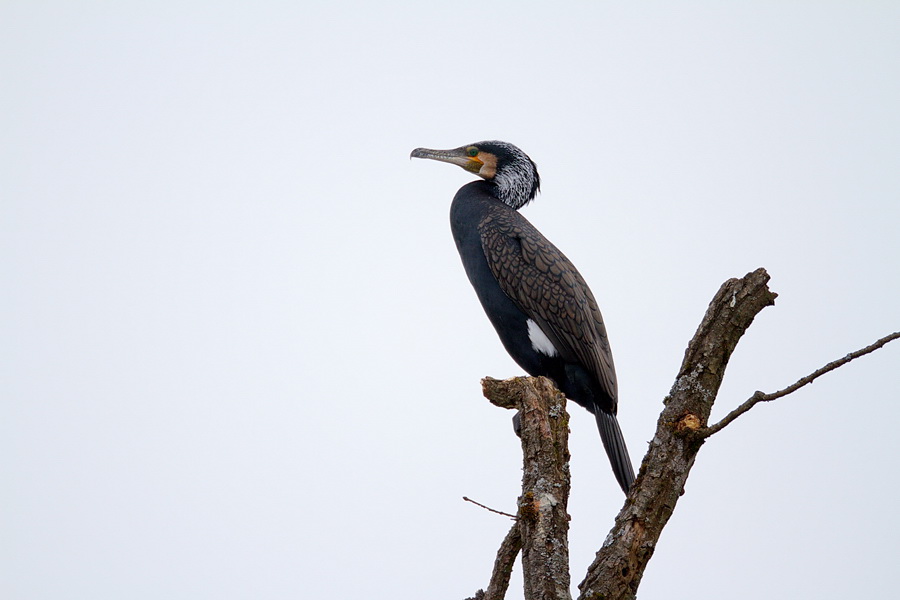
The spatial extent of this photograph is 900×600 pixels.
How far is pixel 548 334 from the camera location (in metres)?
5.11

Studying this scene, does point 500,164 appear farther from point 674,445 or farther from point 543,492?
point 543,492

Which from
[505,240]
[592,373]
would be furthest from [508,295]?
[592,373]

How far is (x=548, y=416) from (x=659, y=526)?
56 cm

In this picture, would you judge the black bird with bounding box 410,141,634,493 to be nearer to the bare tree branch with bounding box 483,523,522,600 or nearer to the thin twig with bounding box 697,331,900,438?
the bare tree branch with bounding box 483,523,522,600

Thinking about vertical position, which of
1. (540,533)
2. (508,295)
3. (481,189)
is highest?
(481,189)

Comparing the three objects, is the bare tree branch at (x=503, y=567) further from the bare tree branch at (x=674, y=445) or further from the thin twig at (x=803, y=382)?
the thin twig at (x=803, y=382)

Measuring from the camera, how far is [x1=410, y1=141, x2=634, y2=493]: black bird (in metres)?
4.99

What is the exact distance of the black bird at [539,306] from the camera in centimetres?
499

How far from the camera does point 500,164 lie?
20.2 feet

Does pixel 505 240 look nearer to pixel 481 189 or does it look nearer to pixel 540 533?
pixel 481 189

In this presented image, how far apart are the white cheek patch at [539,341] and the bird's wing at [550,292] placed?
5 centimetres

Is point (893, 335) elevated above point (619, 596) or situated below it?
above

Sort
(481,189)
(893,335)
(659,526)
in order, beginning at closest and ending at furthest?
(893,335), (659,526), (481,189)

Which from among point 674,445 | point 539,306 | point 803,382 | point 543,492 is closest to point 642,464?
point 674,445
